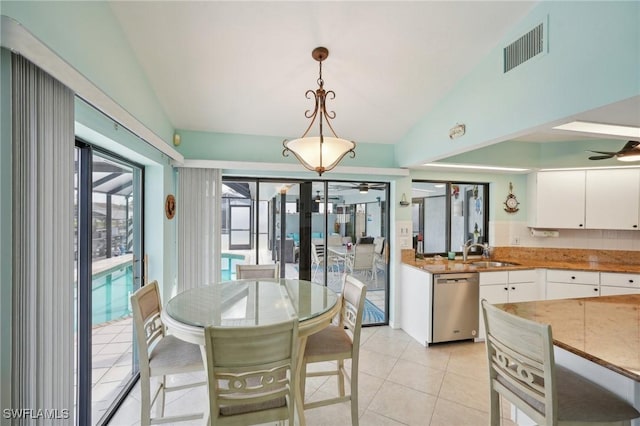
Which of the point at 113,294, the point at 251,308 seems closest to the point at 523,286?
the point at 251,308

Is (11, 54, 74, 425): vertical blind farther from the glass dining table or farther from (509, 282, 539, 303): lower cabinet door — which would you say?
(509, 282, 539, 303): lower cabinet door

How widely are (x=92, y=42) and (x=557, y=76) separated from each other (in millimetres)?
2678

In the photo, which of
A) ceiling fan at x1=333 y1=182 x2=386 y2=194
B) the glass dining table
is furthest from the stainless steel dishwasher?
the glass dining table

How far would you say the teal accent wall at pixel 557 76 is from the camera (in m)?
1.42

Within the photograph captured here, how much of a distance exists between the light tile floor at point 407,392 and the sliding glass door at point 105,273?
0.27 meters

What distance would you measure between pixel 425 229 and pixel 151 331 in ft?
12.1

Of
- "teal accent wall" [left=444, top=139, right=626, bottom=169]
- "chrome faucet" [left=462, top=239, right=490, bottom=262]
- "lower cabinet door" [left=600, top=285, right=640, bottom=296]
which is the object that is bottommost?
"lower cabinet door" [left=600, top=285, right=640, bottom=296]

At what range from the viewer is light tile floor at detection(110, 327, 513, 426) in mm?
2145

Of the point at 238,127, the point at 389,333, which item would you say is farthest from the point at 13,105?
the point at 389,333

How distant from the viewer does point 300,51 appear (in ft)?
7.23

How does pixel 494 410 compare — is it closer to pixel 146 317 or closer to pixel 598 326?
pixel 598 326

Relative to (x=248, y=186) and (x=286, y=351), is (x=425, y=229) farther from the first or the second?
(x=286, y=351)

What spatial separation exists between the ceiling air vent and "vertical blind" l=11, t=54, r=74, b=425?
2.70m

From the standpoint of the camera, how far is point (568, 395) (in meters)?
1.38
